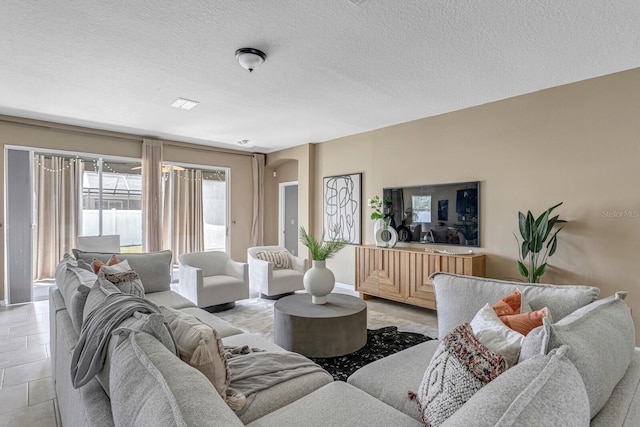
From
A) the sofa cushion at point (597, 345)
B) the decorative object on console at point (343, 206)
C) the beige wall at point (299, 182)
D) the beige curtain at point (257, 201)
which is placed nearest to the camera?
the sofa cushion at point (597, 345)

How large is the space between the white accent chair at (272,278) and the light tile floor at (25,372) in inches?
93.9

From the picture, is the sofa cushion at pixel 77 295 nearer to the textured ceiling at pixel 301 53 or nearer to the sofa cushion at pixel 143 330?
the sofa cushion at pixel 143 330

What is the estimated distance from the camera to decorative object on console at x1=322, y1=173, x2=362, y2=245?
5.47 meters

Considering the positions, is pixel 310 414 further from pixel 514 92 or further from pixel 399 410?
pixel 514 92

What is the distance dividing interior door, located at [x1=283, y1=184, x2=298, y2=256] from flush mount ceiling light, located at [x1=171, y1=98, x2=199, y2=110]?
10.6 ft

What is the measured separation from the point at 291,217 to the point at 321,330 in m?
4.62

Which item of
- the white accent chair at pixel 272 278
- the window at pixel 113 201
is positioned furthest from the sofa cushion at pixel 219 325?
the window at pixel 113 201

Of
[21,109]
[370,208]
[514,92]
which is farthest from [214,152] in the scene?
[514,92]

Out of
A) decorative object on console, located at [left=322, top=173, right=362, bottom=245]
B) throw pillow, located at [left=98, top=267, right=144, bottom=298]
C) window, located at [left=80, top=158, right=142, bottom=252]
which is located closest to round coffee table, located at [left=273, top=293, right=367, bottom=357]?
throw pillow, located at [left=98, top=267, right=144, bottom=298]

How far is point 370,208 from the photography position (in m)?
5.32

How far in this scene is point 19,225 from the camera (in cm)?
464

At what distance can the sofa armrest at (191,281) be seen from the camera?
4024 millimetres

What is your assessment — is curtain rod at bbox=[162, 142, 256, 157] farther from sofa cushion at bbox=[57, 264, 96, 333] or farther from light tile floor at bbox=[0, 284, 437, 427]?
sofa cushion at bbox=[57, 264, 96, 333]

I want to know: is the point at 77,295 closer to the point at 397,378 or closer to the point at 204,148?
the point at 397,378
